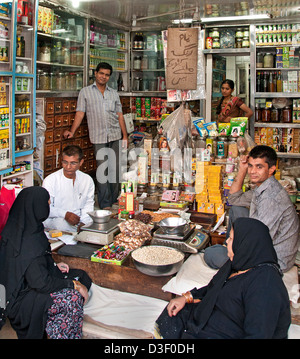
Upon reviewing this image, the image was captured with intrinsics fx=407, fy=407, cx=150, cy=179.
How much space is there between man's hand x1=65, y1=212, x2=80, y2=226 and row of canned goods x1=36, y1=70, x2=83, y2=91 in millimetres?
2411

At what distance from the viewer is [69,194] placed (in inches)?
151

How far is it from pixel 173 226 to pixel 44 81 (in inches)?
126

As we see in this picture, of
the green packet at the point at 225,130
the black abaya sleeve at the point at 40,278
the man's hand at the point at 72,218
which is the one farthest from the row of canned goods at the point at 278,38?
the black abaya sleeve at the point at 40,278

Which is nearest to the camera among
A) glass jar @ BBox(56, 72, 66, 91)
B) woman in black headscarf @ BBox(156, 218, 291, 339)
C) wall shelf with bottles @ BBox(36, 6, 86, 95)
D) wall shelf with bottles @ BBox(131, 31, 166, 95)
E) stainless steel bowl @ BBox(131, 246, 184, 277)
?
woman in black headscarf @ BBox(156, 218, 291, 339)

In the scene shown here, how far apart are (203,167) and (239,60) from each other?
5.97 m

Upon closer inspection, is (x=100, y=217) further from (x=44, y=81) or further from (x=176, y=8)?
(x=176, y=8)

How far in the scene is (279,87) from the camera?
6.35m

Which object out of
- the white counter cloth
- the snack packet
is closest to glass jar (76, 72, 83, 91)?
the snack packet

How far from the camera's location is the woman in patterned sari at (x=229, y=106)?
5.82m

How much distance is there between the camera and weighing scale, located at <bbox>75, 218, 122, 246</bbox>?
316cm

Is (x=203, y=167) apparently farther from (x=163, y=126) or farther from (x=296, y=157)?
(x=296, y=157)

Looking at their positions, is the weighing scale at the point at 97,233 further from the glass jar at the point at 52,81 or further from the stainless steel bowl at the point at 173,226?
the glass jar at the point at 52,81

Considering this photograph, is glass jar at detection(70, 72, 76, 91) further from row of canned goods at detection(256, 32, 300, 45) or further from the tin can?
row of canned goods at detection(256, 32, 300, 45)

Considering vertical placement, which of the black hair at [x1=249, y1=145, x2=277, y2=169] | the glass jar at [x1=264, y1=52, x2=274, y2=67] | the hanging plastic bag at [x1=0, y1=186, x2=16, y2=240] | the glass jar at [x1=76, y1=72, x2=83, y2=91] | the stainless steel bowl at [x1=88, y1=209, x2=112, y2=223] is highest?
the glass jar at [x1=264, y1=52, x2=274, y2=67]
